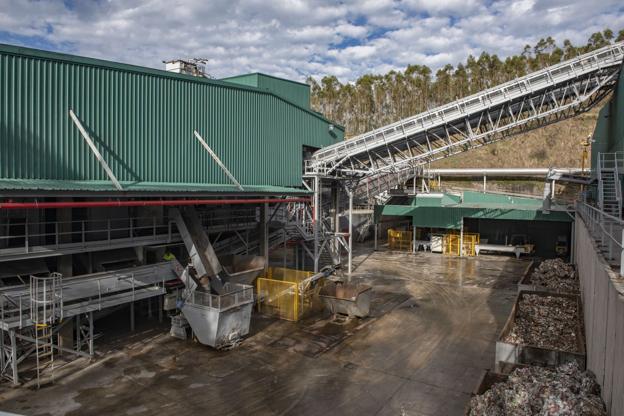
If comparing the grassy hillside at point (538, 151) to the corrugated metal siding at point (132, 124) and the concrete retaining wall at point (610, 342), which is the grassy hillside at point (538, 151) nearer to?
the corrugated metal siding at point (132, 124)

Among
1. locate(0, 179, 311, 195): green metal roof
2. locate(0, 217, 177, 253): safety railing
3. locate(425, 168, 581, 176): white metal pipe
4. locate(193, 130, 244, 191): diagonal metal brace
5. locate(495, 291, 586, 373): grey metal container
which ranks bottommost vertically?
locate(495, 291, 586, 373): grey metal container

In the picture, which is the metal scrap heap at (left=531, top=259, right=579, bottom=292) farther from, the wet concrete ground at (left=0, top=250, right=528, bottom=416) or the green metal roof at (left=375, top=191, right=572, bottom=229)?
the green metal roof at (left=375, top=191, right=572, bottom=229)

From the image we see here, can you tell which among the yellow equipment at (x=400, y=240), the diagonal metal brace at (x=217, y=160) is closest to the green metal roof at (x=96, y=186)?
the diagonal metal brace at (x=217, y=160)

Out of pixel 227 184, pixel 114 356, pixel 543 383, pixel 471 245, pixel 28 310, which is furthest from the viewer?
pixel 471 245

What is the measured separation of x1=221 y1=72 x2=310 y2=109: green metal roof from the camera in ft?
83.1

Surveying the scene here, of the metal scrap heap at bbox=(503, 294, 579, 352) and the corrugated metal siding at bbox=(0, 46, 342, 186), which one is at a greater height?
the corrugated metal siding at bbox=(0, 46, 342, 186)

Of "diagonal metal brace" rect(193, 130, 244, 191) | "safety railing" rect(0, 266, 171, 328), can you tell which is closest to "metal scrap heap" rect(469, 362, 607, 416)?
"safety railing" rect(0, 266, 171, 328)

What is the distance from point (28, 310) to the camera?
526 inches

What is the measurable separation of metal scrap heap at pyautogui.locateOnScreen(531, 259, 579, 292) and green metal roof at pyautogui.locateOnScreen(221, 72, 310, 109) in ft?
50.3

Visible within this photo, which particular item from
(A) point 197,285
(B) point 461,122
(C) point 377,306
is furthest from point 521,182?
(A) point 197,285

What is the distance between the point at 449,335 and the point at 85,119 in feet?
50.1

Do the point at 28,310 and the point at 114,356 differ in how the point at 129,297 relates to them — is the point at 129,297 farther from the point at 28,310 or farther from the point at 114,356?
the point at 28,310

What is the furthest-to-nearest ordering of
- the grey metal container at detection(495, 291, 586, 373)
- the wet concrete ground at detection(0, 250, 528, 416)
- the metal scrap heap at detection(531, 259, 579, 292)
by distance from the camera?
1. the metal scrap heap at detection(531, 259, 579, 292)
2. the wet concrete ground at detection(0, 250, 528, 416)
3. the grey metal container at detection(495, 291, 586, 373)

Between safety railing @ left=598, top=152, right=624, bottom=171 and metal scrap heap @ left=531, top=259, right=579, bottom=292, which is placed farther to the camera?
safety railing @ left=598, top=152, right=624, bottom=171
